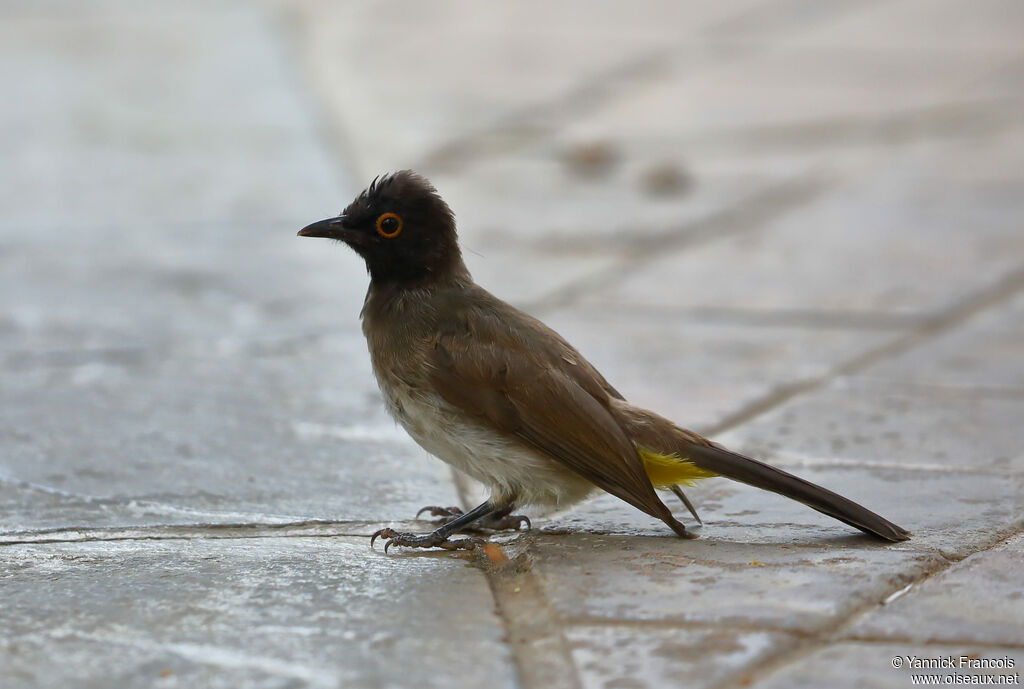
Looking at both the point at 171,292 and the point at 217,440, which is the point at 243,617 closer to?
the point at 217,440

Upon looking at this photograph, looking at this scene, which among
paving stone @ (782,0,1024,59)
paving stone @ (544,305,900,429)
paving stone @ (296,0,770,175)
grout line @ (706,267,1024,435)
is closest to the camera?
grout line @ (706,267,1024,435)

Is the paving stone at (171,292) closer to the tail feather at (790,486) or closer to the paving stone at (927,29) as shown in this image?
the tail feather at (790,486)

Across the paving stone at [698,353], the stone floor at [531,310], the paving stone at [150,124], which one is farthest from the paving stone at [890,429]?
the paving stone at [150,124]

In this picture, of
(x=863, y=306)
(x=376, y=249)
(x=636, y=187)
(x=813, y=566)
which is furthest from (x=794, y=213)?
Answer: (x=813, y=566)

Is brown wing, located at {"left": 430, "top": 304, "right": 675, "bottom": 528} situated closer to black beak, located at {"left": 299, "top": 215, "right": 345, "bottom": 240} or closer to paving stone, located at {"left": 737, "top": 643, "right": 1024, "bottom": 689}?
black beak, located at {"left": 299, "top": 215, "right": 345, "bottom": 240}

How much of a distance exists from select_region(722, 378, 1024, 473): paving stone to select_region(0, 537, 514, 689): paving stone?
4.45 ft

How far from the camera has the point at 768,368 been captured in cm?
512

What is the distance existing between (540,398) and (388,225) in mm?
701

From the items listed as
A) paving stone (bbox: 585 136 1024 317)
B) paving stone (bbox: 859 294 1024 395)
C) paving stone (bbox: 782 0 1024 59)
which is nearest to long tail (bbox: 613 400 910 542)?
paving stone (bbox: 859 294 1024 395)

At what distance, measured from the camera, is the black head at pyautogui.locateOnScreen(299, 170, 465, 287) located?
3.96m

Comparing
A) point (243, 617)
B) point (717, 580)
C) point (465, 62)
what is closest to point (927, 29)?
point (465, 62)

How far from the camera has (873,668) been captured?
8.96 ft

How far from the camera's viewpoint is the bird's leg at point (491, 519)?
149 inches

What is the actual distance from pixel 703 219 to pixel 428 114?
239cm
